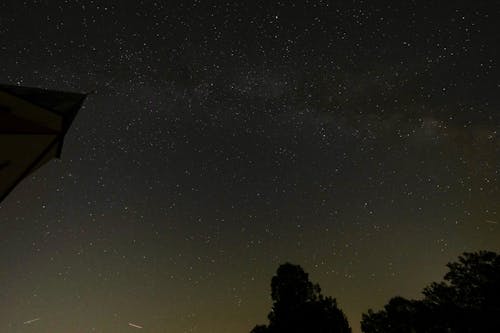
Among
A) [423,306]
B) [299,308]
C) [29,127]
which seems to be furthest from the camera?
[423,306]

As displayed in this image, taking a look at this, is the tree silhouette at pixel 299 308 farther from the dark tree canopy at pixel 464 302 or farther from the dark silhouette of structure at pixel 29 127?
the dark silhouette of structure at pixel 29 127

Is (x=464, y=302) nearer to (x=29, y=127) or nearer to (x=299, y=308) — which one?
(x=299, y=308)

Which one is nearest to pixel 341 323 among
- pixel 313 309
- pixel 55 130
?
pixel 313 309

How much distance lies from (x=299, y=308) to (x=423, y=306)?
9.77 meters

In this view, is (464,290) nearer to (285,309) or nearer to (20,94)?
(285,309)

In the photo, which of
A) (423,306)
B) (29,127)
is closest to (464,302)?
(423,306)

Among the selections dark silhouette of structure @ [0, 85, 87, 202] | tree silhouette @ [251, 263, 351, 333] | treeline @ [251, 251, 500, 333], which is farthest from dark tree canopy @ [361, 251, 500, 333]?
dark silhouette of structure @ [0, 85, 87, 202]

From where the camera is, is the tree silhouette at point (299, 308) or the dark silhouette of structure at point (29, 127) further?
the tree silhouette at point (299, 308)

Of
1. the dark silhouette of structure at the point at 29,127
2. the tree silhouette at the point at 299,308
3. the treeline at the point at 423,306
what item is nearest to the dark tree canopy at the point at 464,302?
the treeline at the point at 423,306

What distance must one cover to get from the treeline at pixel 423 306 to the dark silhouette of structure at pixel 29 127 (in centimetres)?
1380

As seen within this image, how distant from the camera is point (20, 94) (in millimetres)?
15328

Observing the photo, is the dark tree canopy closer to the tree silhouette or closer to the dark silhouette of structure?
the tree silhouette

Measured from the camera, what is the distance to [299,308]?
68.1 ft

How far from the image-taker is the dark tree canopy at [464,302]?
2267 centimetres
